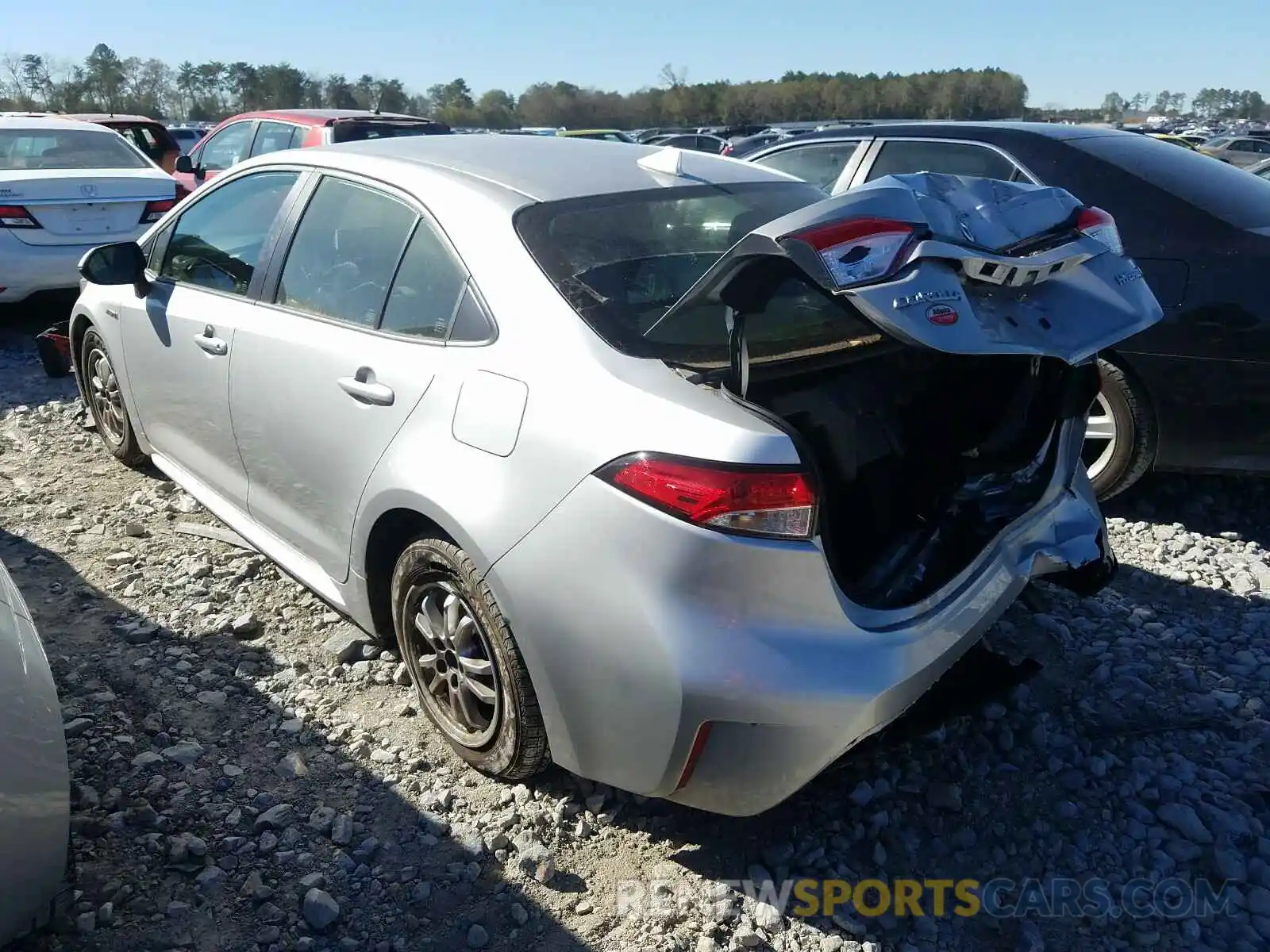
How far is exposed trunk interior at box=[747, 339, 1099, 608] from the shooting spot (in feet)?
7.98

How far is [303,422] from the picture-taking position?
3037 millimetres

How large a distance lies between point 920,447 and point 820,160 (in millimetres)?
3258

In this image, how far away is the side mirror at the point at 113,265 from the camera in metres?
3.90

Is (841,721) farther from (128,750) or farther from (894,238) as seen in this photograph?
(128,750)

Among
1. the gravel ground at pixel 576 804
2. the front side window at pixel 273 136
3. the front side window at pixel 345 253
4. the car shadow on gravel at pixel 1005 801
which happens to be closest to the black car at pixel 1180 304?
the gravel ground at pixel 576 804

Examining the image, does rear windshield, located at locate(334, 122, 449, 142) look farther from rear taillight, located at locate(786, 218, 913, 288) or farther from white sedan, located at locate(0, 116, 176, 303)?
rear taillight, located at locate(786, 218, 913, 288)

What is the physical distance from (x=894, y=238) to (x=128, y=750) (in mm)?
2501

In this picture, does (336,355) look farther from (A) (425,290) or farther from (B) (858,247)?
(B) (858,247)

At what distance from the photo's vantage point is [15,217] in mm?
6664

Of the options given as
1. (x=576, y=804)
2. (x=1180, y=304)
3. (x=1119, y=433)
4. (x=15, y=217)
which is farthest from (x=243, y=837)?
(x=15, y=217)

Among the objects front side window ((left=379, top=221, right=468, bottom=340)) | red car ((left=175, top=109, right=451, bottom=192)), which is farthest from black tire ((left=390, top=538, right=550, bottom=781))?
red car ((left=175, top=109, right=451, bottom=192))

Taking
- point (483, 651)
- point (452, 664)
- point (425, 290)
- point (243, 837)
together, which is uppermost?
point (425, 290)

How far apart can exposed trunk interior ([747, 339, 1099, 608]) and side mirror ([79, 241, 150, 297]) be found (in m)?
2.81

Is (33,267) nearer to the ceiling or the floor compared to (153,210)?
nearer to the floor
